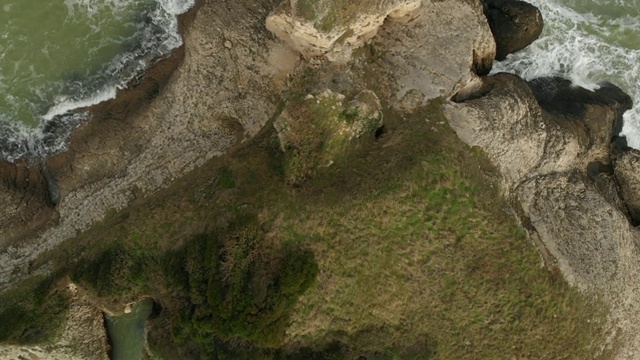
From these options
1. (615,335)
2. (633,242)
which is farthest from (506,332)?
(633,242)

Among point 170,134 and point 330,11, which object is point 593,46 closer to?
point 330,11

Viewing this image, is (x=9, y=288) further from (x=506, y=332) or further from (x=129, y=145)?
(x=506, y=332)

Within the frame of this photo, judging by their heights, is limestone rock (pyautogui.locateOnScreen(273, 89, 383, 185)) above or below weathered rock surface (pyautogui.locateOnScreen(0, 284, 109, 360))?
above

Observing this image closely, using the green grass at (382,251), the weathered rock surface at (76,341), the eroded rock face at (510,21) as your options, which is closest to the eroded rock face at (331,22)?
the green grass at (382,251)

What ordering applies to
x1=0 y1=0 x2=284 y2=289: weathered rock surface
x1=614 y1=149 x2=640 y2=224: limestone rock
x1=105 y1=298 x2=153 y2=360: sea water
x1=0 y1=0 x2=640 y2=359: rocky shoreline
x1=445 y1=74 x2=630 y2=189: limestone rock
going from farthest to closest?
x1=614 y1=149 x2=640 y2=224: limestone rock → x1=0 y1=0 x2=284 y2=289: weathered rock surface → x1=105 y1=298 x2=153 y2=360: sea water → x1=0 y1=0 x2=640 y2=359: rocky shoreline → x1=445 y1=74 x2=630 y2=189: limestone rock

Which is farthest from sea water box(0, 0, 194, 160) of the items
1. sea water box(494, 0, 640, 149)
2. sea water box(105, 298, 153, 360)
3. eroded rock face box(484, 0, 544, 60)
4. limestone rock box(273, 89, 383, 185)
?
sea water box(494, 0, 640, 149)

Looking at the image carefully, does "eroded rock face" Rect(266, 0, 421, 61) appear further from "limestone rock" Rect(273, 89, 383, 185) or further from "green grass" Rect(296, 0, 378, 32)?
"limestone rock" Rect(273, 89, 383, 185)
